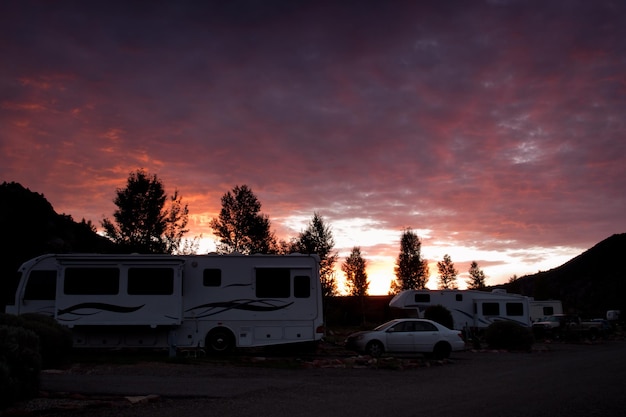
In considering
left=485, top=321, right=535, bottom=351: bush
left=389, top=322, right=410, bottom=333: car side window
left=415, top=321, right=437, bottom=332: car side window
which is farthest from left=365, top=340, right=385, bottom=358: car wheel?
left=485, top=321, right=535, bottom=351: bush

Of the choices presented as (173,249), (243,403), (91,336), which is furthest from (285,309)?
(173,249)

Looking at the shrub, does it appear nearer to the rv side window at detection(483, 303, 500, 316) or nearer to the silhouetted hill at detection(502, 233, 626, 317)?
the rv side window at detection(483, 303, 500, 316)

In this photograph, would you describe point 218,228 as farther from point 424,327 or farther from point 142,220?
point 424,327

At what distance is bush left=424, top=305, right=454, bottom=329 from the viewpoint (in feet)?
107

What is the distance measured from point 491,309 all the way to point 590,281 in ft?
246

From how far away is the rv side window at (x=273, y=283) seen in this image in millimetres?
20469

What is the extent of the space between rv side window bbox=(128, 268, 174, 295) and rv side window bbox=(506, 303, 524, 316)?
2228 cm

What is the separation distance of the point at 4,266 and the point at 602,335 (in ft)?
124

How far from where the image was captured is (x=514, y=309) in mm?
35562

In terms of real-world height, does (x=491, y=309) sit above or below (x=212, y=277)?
below

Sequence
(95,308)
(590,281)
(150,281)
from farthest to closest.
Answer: (590,281), (150,281), (95,308)

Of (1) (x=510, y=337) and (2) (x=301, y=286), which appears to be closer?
(2) (x=301, y=286)

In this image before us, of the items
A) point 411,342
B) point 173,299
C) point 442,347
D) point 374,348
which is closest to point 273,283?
point 173,299

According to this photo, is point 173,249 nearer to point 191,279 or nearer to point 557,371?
point 191,279
